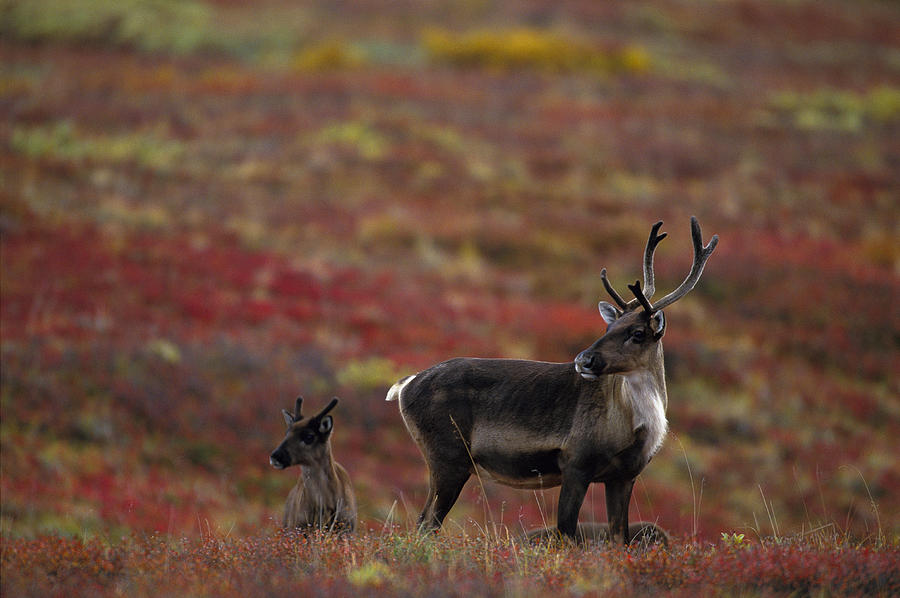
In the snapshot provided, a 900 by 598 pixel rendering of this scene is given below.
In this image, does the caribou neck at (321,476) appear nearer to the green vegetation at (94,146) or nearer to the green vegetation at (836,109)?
the green vegetation at (94,146)

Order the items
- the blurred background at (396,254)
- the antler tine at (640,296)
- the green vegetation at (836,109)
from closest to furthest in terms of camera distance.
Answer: the antler tine at (640,296) < the blurred background at (396,254) < the green vegetation at (836,109)

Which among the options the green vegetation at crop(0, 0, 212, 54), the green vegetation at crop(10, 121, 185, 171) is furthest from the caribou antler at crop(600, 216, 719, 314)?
the green vegetation at crop(0, 0, 212, 54)

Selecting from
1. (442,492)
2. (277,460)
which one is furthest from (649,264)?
(277,460)

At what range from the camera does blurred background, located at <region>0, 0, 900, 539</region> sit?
13422mm

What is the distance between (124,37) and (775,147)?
25.8m

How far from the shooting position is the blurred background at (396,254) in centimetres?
1342

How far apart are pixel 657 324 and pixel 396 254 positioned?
1655cm

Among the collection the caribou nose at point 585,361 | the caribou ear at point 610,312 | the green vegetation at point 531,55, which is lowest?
the caribou nose at point 585,361

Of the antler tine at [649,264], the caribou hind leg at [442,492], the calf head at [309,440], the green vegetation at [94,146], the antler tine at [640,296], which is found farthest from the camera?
the green vegetation at [94,146]

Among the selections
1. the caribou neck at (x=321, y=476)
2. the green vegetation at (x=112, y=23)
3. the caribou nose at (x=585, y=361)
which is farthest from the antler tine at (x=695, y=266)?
the green vegetation at (x=112, y=23)

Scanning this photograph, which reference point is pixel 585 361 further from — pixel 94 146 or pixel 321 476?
pixel 94 146

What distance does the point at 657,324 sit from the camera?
643 cm

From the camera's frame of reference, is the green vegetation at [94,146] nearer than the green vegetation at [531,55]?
Yes

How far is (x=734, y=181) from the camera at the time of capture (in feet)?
94.7
